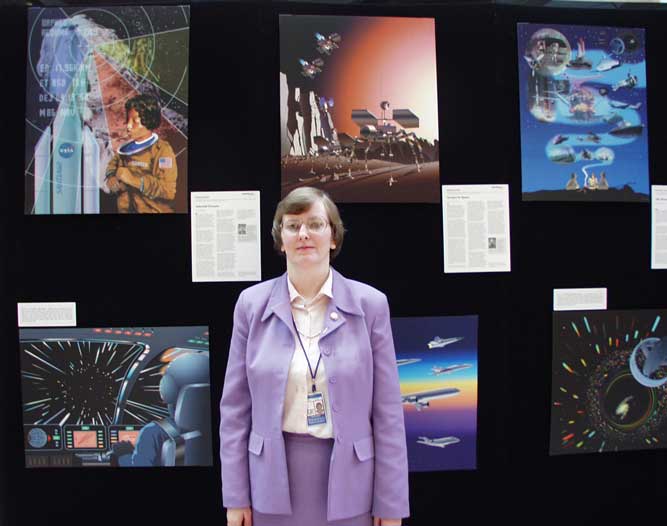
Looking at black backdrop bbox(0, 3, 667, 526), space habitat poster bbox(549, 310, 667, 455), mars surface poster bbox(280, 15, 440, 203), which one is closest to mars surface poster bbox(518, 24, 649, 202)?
black backdrop bbox(0, 3, 667, 526)

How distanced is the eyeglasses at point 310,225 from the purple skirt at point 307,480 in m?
0.67

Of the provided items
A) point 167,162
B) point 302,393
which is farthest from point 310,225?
point 167,162

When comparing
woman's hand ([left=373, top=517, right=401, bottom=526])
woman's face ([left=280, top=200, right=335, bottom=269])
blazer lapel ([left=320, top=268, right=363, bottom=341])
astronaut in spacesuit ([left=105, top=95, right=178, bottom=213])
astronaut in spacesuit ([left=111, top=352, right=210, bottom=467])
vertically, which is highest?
astronaut in spacesuit ([left=105, top=95, right=178, bottom=213])

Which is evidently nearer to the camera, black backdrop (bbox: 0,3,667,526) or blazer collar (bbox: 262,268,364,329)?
blazer collar (bbox: 262,268,364,329)

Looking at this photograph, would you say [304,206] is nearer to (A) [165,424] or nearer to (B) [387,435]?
(B) [387,435]

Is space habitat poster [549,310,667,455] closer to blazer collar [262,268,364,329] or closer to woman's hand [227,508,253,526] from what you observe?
blazer collar [262,268,364,329]

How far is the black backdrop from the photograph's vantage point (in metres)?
2.40

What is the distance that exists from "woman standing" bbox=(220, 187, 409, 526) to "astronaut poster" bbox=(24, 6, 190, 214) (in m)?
0.98

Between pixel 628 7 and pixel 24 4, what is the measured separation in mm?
2948

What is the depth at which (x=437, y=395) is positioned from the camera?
8.02 ft

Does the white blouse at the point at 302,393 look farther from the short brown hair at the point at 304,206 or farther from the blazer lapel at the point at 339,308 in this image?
the short brown hair at the point at 304,206

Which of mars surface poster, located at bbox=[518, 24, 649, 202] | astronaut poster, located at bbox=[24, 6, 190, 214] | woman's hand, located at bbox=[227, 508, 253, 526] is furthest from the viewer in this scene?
mars surface poster, located at bbox=[518, 24, 649, 202]

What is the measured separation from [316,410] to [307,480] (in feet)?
0.79

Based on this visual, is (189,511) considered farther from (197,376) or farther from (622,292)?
(622,292)
